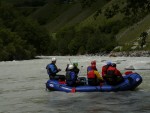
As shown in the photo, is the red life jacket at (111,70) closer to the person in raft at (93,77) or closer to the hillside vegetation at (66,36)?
the person in raft at (93,77)

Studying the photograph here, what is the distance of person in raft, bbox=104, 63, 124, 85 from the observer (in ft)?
76.5

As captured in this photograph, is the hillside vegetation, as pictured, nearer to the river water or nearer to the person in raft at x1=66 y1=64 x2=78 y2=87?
the river water

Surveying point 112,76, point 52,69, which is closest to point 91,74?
point 112,76

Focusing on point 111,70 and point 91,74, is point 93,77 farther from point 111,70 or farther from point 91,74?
point 111,70

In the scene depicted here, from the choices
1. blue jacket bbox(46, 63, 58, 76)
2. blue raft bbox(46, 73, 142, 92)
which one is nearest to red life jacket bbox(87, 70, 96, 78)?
blue raft bbox(46, 73, 142, 92)

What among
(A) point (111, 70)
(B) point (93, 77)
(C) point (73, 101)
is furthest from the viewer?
(B) point (93, 77)

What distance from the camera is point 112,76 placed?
917 inches

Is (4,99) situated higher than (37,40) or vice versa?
(37,40)

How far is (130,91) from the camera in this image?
24031 mm

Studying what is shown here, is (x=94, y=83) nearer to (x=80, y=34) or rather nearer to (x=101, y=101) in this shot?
Result: (x=101, y=101)

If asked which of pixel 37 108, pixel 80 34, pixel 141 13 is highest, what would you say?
pixel 80 34

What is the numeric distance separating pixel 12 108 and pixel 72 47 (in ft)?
456

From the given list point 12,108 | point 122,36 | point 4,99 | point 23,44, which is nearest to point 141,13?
point 12,108

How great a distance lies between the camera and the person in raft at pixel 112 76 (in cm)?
2333
